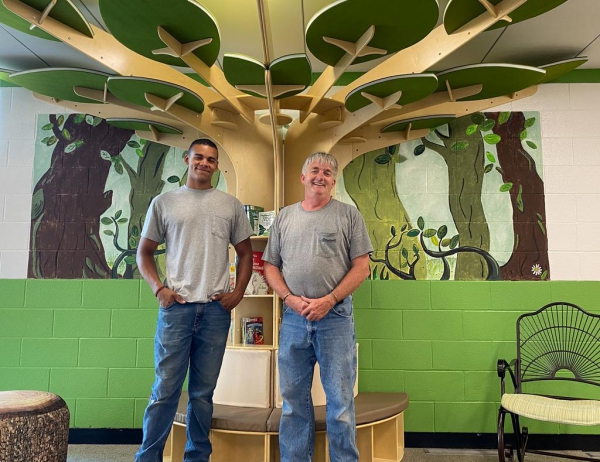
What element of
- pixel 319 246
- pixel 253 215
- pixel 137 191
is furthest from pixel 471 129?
pixel 137 191

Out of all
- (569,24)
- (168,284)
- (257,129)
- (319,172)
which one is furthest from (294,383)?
(569,24)

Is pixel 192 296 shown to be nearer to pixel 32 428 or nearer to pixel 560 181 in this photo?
pixel 32 428

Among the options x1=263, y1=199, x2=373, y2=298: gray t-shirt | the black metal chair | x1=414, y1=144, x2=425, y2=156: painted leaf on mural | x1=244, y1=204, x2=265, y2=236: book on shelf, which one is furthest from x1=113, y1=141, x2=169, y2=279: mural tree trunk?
the black metal chair

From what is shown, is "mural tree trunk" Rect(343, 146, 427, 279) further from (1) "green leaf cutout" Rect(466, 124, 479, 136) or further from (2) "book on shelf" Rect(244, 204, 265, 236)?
(2) "book on shelf" Rect(244, 204, 265, 236)

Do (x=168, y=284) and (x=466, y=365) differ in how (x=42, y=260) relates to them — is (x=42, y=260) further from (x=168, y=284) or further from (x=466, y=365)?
(x=466, y=365)

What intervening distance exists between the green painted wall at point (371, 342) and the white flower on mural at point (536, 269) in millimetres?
91

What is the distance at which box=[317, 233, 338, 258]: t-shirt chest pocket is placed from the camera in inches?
92.4

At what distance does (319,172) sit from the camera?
2.41 m

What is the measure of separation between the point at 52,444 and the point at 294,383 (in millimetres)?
1137

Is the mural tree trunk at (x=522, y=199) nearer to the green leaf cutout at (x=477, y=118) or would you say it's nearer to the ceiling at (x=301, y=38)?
the green leaf cutout at (x=477, y=118)

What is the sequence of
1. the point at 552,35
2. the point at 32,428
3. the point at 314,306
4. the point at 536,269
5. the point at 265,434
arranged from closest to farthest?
the point at 32,428 → the point at 314,306 → the point at 265,434 → the point at 552,35 → the point at 536,269

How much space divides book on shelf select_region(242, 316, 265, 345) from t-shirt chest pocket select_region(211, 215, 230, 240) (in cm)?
76

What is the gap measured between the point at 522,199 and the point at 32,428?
3403 millimetres

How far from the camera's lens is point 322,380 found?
233 cm
